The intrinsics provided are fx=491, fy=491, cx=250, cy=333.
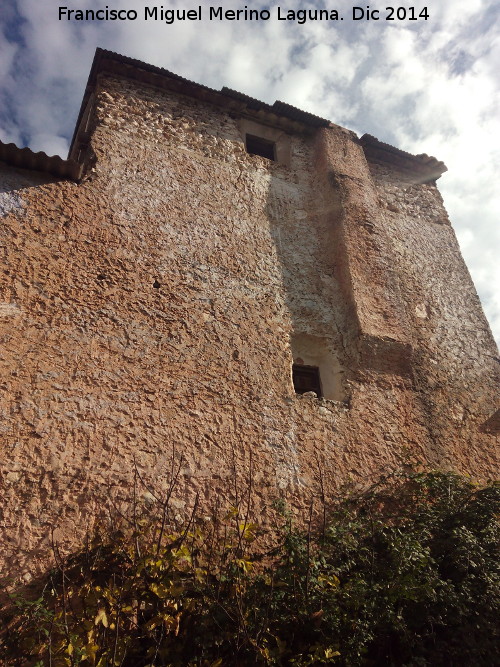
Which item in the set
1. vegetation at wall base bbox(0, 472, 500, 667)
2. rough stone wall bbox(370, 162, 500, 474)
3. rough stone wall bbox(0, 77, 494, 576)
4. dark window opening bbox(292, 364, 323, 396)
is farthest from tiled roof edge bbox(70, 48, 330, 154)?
vegetation at wall base bbox(0, 472, 500, 667)

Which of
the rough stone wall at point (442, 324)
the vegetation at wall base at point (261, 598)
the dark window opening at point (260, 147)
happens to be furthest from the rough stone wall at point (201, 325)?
the dark window opening at point (260, 147)

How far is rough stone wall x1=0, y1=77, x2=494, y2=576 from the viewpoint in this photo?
411cm

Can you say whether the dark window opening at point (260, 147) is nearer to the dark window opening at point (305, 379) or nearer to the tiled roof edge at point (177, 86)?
the tiled roof edge at point (177, 86)

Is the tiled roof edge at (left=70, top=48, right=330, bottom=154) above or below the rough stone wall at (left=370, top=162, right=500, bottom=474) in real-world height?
above

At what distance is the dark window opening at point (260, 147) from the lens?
25.1 ft

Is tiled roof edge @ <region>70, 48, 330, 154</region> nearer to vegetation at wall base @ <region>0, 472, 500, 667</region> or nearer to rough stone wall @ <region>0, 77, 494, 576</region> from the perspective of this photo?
rough stone wall @ <region>0, 77, 494, 576</region>

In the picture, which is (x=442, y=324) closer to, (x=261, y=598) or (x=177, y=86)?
(x=261, y=598)

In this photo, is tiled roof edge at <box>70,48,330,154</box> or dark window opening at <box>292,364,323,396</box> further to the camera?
tiled roof edge at <box>70,48,330,154</box>

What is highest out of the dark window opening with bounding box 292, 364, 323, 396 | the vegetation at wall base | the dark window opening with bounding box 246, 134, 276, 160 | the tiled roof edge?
the tiled roof edge

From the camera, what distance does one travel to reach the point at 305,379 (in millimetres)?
5867

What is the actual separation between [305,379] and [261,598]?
2747mm

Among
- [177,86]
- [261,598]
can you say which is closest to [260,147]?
[177,86]

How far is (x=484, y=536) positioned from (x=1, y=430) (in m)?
4.11

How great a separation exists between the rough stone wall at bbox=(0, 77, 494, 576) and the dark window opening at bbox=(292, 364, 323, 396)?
0.38m
